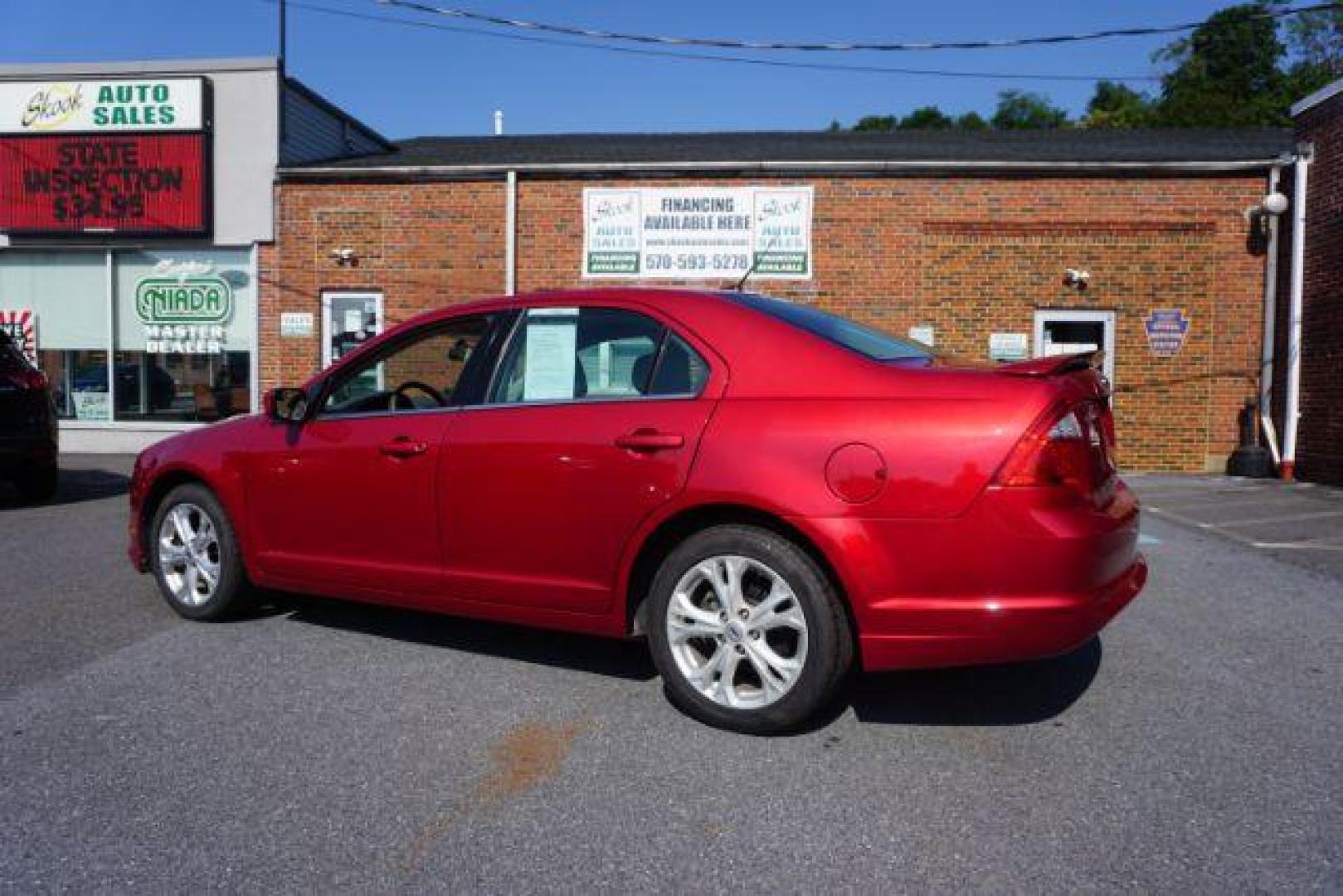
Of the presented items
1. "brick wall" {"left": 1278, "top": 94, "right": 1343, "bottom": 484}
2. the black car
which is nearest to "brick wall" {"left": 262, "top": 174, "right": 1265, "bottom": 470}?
"brick wall" {"left": 1278, "top": 94, "right": 1343, "bottom": 484}

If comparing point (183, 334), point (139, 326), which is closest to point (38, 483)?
point (183, 334)

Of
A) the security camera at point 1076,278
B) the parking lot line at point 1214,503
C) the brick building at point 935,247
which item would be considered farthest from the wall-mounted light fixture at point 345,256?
the parking lot line at point 1214,503

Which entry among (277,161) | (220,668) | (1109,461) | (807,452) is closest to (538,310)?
(807,452)

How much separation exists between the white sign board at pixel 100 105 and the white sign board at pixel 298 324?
3.10 metres

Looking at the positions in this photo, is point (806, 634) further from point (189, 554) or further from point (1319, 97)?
point (1319, 97)

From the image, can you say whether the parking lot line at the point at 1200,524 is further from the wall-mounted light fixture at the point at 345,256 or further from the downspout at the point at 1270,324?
the wall-mounted light fixture at the point at 345,256

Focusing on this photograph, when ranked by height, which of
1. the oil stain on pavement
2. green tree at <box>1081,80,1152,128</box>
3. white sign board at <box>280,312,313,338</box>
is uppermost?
green tree at <box>1081,80,1152,128</box>

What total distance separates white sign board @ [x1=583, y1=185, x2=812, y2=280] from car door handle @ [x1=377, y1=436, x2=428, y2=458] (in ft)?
32.6

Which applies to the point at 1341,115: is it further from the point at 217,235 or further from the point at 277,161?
the point at 217,235

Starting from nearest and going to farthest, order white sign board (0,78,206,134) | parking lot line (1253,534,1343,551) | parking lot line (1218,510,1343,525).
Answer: parking lot line (1253,534,1343,551) < parking lot line (1218,510,1343,525) < white sign board (0,78,206,134)

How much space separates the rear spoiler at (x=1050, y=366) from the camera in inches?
135

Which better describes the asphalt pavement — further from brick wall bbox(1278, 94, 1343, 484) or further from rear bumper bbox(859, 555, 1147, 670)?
brick wall bbox(1278, 94, 1343, 484)

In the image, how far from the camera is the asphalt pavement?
2633mm

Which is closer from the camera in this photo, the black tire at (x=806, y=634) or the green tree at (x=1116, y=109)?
the black tire at (x=806, y=634)
